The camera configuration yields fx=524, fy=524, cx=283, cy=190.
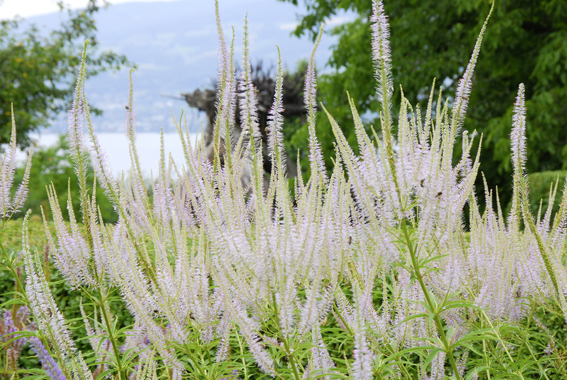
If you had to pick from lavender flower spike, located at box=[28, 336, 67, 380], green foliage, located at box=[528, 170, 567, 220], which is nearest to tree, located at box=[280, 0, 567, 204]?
green foliage, located at box=[528, 170, 567, 220]

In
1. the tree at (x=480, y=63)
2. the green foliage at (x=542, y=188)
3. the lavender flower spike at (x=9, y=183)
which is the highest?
the tree at (x=480, y=63)

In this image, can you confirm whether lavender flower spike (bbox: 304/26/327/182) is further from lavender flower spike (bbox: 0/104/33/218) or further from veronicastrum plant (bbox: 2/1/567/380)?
lavender flower spike (bbox: 0/104/33/218)

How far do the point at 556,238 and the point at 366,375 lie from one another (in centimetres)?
192

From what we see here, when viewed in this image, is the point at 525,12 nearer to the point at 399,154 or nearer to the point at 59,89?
the point at 399,154

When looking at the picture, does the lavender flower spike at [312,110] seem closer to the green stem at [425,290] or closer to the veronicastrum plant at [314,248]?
the veronicastrum plant at [314,248]

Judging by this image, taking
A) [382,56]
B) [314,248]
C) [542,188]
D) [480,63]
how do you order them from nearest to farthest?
[382,56]
[314,248]
[542,188]
[480,63]

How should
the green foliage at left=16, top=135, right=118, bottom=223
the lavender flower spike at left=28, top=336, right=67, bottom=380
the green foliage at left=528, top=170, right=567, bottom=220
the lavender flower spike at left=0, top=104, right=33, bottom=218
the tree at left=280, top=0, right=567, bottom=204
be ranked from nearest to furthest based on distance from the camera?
the lavender flower spike at left=28, top=336, right=67, bottom=380
the lavender flower spike at left=0, top=104, right=33, bottom=218
the green foliage at left=528, top=170, right=567, bottom=220
the tree at left=280, top=0, right=567, bottom=204
the green foliage at left=16, top=135, right=118, bottom=223

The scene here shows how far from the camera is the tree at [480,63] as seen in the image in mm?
15055

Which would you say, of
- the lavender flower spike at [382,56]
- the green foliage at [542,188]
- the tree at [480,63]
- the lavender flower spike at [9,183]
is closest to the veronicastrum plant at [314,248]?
the lavender flower spike at [382,56]

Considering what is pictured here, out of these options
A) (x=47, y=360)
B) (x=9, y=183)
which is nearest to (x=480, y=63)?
(x=9, y=183)

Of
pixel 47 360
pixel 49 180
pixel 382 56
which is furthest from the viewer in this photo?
pixel 49 180

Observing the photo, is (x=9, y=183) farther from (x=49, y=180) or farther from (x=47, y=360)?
(x=49, y=180)

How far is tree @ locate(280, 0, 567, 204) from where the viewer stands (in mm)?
15055

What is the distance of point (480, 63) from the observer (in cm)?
1847
